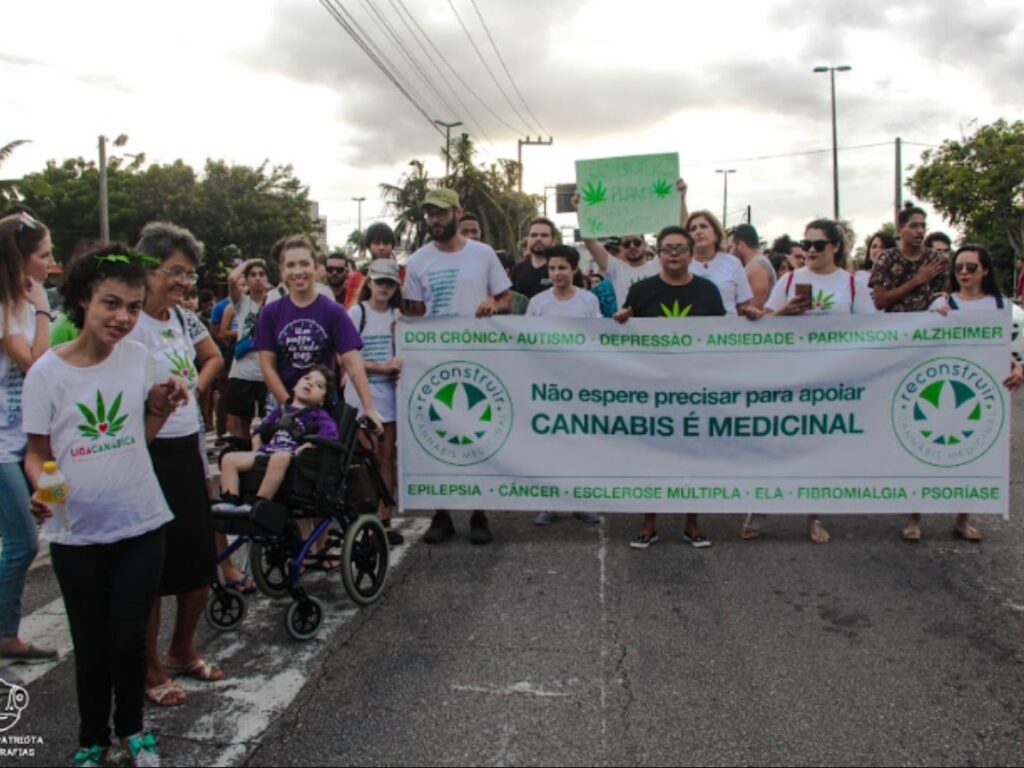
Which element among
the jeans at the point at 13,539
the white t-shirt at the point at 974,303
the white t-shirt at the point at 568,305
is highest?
the white t-shirt at the point at 568,305

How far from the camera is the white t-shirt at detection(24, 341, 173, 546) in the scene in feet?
9.76

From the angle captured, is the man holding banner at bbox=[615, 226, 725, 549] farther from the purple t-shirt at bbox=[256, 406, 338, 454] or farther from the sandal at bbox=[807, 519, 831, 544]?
the purple t-shirt at bbox=[256, 406, 338, 454]

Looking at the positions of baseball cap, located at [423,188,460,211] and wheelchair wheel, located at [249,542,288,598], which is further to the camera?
baseball cap, located at [423,188,460,211]

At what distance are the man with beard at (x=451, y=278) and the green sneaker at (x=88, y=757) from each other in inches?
122

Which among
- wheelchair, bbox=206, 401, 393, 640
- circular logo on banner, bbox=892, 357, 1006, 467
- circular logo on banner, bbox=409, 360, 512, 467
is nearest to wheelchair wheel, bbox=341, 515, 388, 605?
wheelchair, bbox=206, 401, 393, 640

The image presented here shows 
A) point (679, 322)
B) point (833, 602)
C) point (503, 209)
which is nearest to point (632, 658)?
point (833, 602)

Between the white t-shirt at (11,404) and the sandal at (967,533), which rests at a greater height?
the white t-shirt at (11,404)

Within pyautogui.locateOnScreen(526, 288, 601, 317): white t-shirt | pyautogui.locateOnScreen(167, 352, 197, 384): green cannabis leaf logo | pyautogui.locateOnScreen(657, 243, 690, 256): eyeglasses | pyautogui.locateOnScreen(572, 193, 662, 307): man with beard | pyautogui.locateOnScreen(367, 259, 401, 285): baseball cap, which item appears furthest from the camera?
pyautogui.locateOnScreen(572, 193, 662, 307): man with beard

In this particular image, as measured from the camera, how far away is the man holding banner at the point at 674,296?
5.79m

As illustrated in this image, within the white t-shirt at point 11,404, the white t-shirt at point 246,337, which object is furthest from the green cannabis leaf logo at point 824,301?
the white t-shirt at point 11,404

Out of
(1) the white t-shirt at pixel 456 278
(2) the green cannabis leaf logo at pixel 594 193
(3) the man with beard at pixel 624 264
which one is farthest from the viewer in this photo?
(3) the man with beard at pixel 624 264

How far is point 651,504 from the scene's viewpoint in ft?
19.2

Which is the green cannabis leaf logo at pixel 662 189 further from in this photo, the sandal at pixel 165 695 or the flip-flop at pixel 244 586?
the sandal at pixel 165 695

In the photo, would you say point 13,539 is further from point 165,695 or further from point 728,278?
point 728,278
